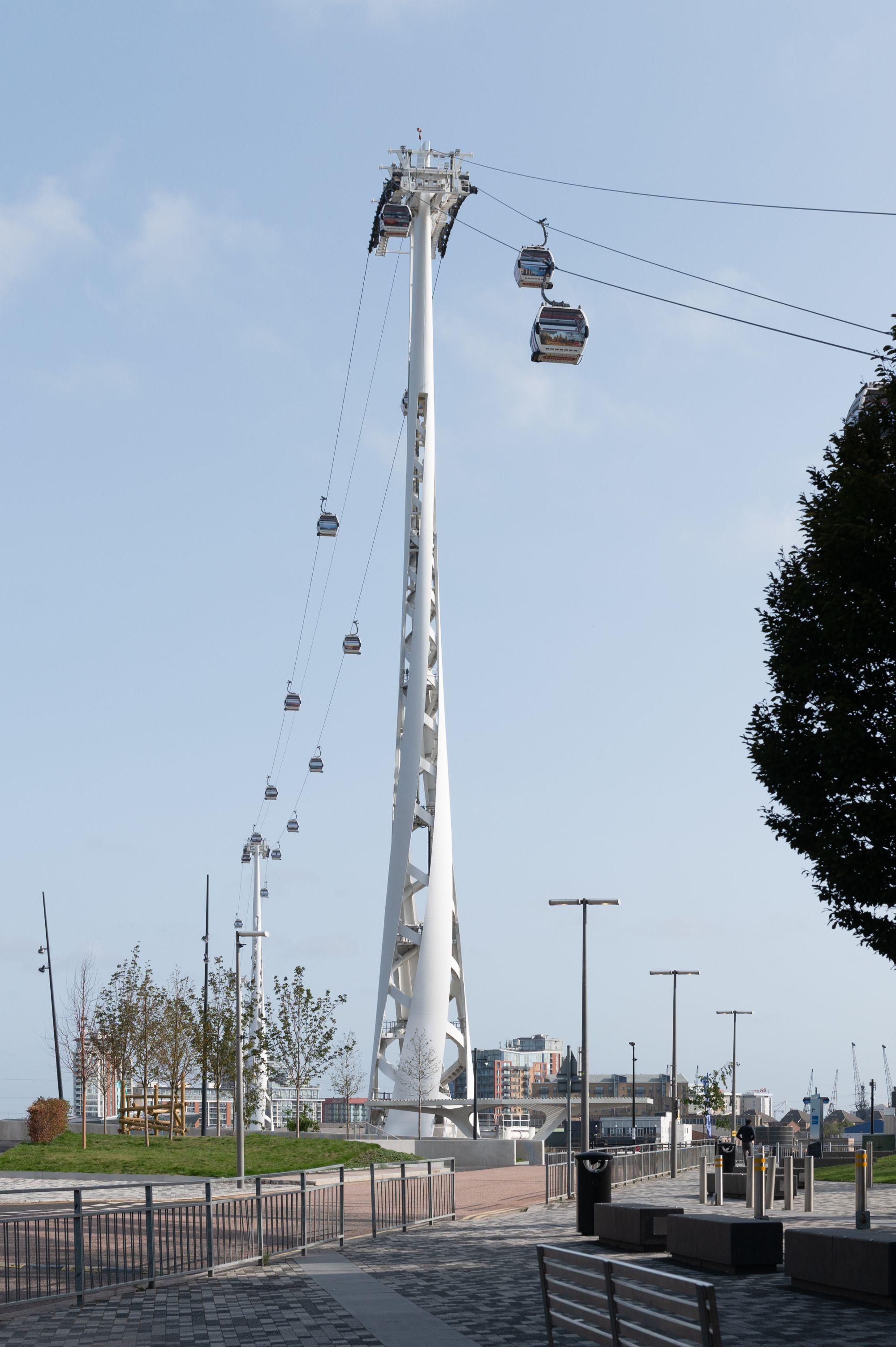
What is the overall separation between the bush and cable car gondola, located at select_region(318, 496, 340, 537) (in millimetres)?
26010

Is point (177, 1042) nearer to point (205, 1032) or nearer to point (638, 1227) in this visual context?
point (205, 1032)

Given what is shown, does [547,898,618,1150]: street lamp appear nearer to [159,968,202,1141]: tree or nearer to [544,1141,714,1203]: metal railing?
[544,1141,714,1203]: metal railing

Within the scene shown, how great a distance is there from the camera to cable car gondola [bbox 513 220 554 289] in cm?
2261

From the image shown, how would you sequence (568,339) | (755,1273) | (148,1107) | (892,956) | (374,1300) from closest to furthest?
(374,1300)
(755,1273)
(892,956)
(568,339)
(148,1107)

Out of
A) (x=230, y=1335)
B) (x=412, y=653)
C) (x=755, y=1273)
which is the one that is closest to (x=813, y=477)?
(x=755, y=1273)

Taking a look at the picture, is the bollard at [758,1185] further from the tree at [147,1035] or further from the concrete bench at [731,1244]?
the tree at [147,1035]

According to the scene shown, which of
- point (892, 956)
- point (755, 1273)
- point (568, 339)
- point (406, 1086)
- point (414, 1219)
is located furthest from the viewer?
point (406, 1086)

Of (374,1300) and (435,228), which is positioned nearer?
(374,1300)

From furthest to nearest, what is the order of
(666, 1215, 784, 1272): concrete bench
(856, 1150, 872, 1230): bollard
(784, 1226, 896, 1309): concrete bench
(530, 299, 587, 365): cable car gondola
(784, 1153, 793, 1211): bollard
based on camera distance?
(784, 1153, 793, 1211): bollard < (530, 299, 587, 365): cable car gondola < (856, 1150, 872, 1230): bollard < (666, 1215, 784, 1272): concrete bench < (784, 1226, 896, 1309): concrete bench

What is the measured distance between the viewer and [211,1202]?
17.4 meters

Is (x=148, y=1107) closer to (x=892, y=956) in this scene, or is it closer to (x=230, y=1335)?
(x=892, y=956)

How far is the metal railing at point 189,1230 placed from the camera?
14.6 metres

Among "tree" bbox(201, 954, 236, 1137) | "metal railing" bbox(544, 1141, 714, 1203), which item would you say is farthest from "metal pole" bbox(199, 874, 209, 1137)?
"metal railing" bbox(544, 1141, 714, 1203)

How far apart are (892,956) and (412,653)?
1509 inches
